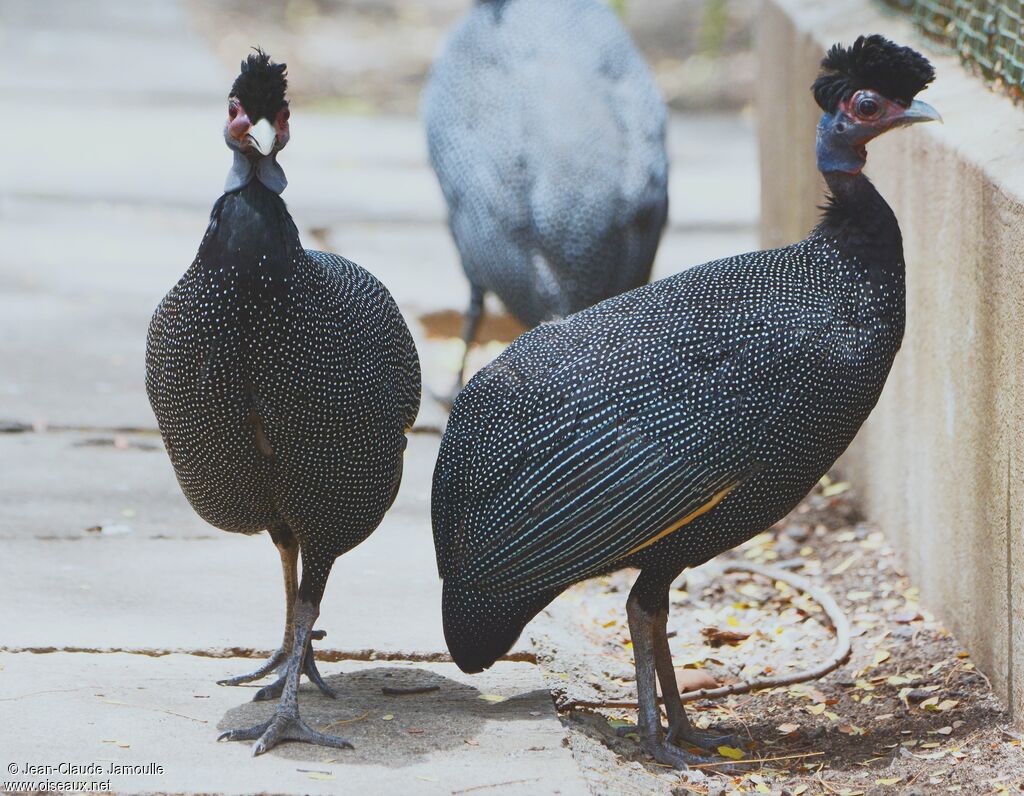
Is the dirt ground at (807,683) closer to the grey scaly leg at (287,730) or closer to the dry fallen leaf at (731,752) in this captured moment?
the dry fallen leaf at (731,752)

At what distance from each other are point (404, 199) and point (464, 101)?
4.37 m

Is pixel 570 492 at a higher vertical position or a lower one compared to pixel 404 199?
higher

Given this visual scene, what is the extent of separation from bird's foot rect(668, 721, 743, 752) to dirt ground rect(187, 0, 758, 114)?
Answer: 359 inches

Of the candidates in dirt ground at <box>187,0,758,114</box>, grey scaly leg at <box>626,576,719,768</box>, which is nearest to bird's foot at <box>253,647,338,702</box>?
grey scaly leg at <box>626,576,719,768</box>

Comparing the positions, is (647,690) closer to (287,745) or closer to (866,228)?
(287,745)

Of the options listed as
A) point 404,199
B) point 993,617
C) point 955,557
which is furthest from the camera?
point 404,199

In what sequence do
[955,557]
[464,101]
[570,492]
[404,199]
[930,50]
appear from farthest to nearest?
[404,199] → [464,101] → [930,50] → [955,557] → [570,492]

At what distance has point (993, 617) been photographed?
436 centimetres

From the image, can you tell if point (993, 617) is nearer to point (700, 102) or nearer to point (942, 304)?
point (942, 304)

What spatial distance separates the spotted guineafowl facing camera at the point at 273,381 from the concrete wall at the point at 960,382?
1636 millimetres

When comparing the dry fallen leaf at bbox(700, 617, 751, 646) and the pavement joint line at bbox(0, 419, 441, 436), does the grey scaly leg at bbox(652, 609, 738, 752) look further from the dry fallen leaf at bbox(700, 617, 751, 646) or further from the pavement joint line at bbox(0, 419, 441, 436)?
the pavement joint line at bbox(0, 419, 441, 436)

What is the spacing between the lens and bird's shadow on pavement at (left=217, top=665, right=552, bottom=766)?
12.3ft

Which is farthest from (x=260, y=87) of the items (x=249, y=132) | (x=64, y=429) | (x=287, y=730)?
(x=64, y=429)

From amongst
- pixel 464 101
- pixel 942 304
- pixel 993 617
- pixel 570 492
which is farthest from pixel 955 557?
pixel 464 101
